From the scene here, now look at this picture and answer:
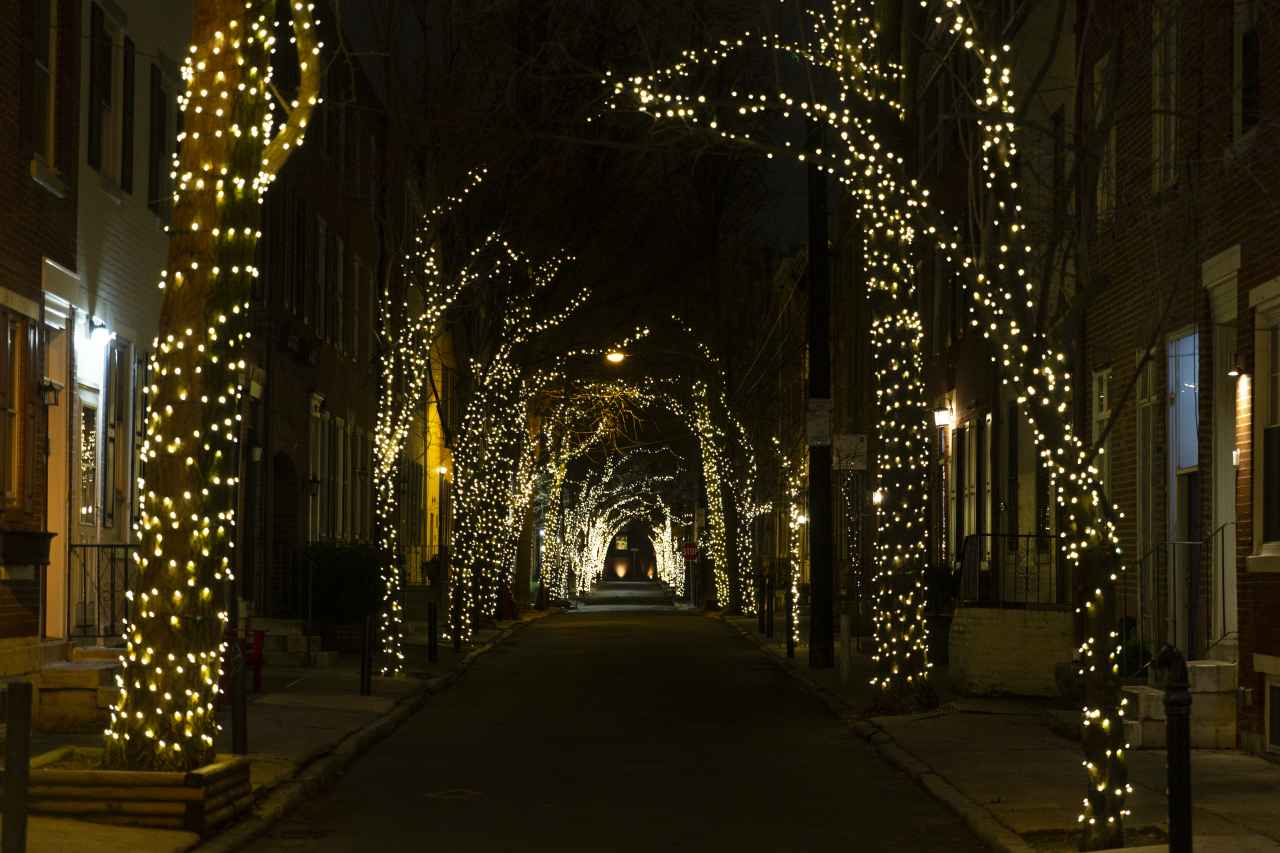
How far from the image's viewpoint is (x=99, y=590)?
16.8 meters

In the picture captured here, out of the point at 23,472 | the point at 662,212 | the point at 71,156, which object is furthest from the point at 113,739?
the point at 662,212

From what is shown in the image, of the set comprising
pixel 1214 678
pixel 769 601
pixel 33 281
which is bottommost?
pixel 769 601

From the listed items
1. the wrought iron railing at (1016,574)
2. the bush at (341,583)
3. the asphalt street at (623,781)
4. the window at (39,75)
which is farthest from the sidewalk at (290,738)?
the wrought iron railing at (1016,574)

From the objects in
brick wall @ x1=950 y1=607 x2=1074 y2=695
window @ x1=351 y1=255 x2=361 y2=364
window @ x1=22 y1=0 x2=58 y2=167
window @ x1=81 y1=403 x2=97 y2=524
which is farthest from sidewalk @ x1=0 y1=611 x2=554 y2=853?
window @ x1=351 y1=255 x2=361 y2=364

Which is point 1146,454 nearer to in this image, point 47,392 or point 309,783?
point 309,783

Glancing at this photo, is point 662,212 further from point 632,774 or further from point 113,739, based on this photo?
point 113,739

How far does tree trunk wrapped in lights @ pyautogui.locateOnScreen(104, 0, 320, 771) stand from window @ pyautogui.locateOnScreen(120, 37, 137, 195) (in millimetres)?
8490

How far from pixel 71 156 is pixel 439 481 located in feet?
A: 106

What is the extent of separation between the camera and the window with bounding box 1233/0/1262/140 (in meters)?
13.7

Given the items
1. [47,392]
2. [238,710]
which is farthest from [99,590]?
[238,710]

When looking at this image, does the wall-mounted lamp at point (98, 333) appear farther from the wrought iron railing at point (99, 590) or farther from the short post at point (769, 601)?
the short post at point (769, 601)

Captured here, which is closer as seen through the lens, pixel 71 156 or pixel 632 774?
pixel 632 774

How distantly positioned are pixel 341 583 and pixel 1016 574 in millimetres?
10689

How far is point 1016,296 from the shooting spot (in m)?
9.30
